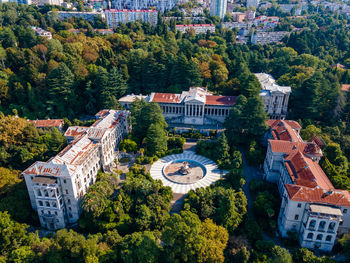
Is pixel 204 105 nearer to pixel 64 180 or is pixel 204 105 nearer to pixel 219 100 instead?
pixel 219 100

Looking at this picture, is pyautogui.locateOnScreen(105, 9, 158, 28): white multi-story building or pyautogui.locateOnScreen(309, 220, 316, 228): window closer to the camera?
pyautogui.locateOnScreen(309, 220, 316, 228): window

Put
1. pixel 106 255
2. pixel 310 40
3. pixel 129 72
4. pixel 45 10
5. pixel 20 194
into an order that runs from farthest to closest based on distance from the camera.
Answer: pixel 45 10 → pixel 310 40 → pixel 129 72 → pixel 20 194 → pixel 106 255

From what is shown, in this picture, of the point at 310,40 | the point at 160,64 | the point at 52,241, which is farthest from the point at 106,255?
the point at 310,40

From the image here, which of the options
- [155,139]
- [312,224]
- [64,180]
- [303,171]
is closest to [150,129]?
[155,139]

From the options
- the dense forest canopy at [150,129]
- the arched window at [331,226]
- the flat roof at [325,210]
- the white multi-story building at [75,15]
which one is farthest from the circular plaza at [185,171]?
the white multi-story building at [75,15]

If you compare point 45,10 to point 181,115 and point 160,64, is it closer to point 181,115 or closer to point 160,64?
point 160,64

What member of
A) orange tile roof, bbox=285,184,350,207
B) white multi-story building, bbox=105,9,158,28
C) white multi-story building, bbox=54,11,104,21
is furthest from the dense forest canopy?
white multi-story building, bbox=105,9,158,28

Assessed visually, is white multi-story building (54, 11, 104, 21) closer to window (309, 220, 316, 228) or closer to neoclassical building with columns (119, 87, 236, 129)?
neoclassical building with columns (119, 87, 236, 129)
